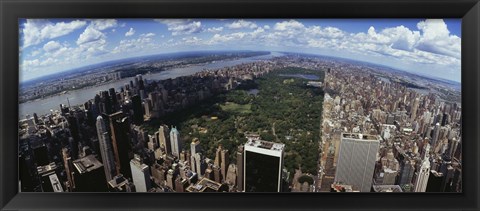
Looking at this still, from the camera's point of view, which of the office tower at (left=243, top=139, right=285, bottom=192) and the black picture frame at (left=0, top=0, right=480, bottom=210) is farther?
the office tower at (left=243, top=139, right=285, bottom=192)

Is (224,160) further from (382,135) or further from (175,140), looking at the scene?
(382,135)

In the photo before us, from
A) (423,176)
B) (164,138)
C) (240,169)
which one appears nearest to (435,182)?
(423,176)

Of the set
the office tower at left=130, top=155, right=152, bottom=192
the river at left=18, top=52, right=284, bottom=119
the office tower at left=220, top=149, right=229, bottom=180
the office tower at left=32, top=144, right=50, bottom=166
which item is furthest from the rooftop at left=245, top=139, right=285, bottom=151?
the office tower at left=32, top=144, right=50, bottom=166

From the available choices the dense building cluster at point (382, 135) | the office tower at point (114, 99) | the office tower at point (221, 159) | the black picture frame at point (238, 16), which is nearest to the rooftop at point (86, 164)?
the black picture frame at point (238, 16)

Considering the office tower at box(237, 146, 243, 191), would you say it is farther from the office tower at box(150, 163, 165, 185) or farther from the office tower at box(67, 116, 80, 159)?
the office tower at box(67, 116, 80, 159)

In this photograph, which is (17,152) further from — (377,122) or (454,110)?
(454,110)
